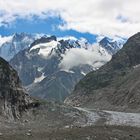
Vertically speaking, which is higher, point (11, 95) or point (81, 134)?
point (81, 134)

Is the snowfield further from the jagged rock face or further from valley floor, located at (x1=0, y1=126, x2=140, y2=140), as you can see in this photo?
valley floor, located at (x1=0, y1=126, x2=140, y2=140)

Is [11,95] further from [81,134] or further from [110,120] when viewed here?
[81,134]

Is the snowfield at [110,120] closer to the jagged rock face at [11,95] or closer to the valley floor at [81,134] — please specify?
the jagged rock face at [11,95]

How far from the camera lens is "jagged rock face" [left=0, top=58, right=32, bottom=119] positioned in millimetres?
103000

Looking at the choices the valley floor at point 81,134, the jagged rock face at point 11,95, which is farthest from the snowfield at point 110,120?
the valley floor at point 81,134

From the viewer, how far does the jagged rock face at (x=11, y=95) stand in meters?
103

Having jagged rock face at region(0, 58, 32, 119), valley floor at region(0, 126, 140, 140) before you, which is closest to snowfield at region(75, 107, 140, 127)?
jagged rock face at region(0, 58, 32, 119)

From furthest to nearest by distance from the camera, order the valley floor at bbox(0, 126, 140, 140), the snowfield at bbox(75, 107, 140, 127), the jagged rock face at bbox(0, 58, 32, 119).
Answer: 1. the jagged rock face at bbox(0, 58, 32, 119)
2. the snowfield at bbox(75, 107, 140, 127)
3. the valley floor at bbox(0, 126, 140, 140)

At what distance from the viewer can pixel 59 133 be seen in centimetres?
7262

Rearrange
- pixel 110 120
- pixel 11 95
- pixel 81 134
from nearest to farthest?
1. pixel 81 134
2. pixel 11 95
3. pixel 110 120

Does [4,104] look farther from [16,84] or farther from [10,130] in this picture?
[10,130]

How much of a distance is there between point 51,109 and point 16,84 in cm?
1194

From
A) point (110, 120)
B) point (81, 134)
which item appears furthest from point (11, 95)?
point (81, 134)

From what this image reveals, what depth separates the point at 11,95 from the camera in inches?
4363
